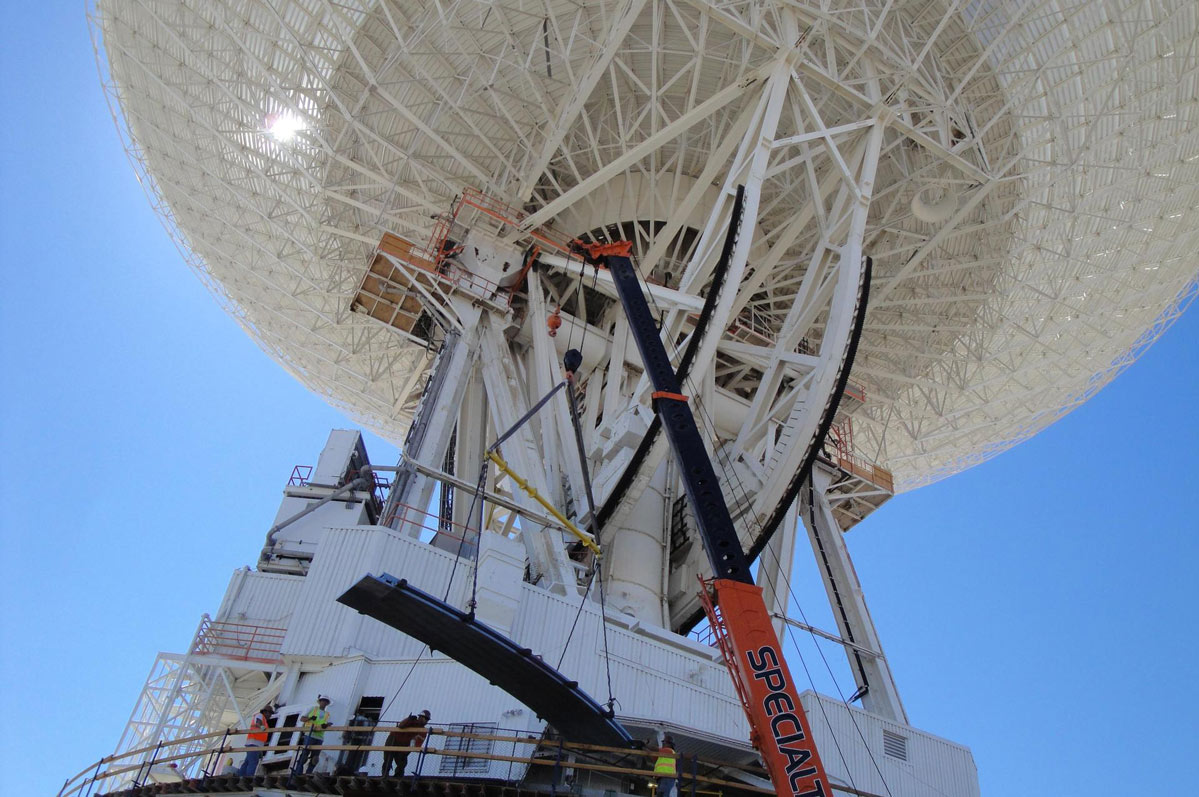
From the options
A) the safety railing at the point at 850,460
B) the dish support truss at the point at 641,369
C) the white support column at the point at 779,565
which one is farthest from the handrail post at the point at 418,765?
the safety railing at the point at 850,460

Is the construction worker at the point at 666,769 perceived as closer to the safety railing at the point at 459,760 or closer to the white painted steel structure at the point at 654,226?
the safety railing at the point at 459,760

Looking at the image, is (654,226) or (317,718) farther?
(654,226)

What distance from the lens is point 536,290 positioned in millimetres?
29734

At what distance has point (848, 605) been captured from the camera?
1148 inches

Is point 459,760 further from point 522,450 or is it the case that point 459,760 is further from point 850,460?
point 850,460

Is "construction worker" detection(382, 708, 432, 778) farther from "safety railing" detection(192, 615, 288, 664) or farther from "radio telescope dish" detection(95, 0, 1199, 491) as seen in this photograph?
"radio telescope dish" detection(95, 0, 1199, 491)

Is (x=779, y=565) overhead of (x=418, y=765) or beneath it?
overhead

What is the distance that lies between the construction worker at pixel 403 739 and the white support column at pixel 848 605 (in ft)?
43.1

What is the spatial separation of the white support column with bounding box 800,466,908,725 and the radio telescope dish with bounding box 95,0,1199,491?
13.7ft

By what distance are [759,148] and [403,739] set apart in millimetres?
14928

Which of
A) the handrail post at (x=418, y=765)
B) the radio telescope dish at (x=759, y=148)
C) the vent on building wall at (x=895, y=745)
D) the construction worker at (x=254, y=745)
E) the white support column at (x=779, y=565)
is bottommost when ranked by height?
the handrail post at (x=418, y=765)

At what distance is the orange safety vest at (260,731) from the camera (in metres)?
16.6

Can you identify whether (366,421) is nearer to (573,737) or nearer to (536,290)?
(536,290)

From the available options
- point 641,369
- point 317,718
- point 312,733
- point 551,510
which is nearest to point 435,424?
point 551,510
